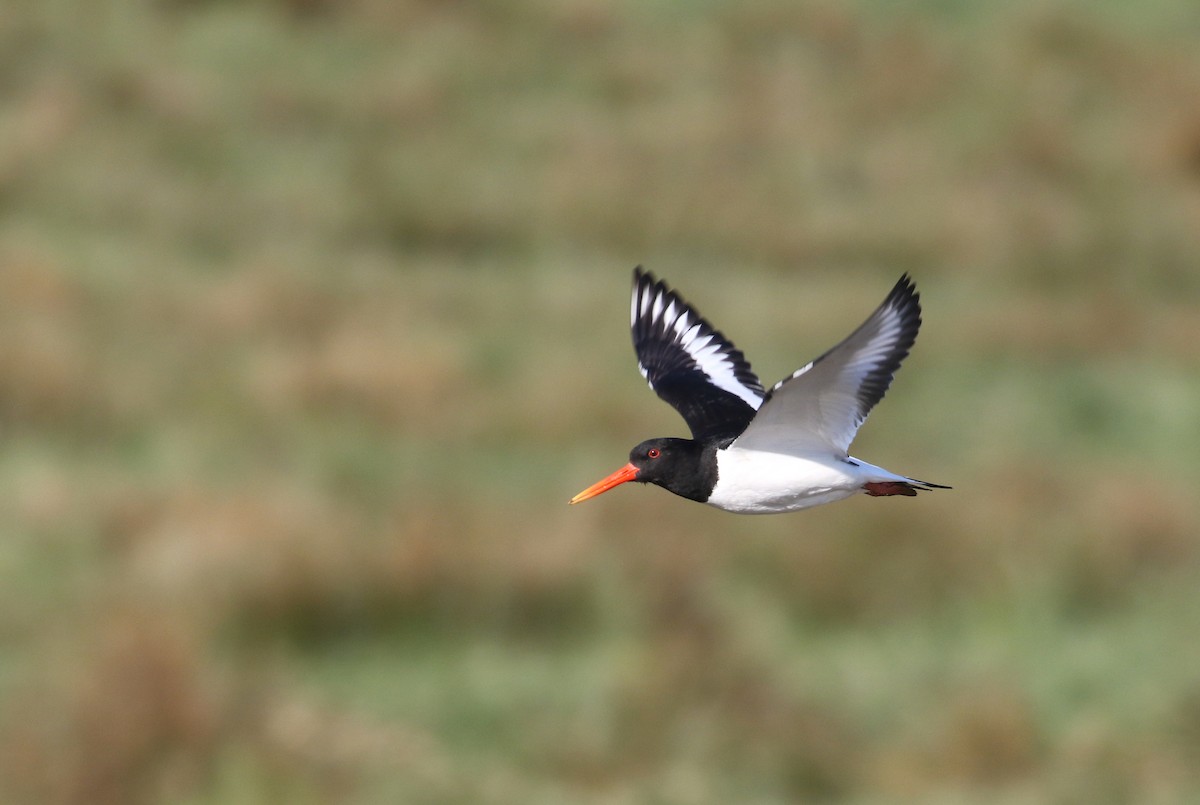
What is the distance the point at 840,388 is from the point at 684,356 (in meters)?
2.00

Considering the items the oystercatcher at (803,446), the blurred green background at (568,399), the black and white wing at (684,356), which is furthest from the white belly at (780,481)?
the blurred green background at (568,399)

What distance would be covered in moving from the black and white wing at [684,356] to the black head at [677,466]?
2.99 ft

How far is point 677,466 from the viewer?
6816mm

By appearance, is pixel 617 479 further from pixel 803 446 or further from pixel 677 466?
pixel 803 446

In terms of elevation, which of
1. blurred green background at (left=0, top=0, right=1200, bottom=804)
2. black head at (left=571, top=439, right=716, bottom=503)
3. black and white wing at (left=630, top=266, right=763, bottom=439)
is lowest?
black head at (left=571, top=439, right=716, bottom=503)

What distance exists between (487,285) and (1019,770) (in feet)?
39.0

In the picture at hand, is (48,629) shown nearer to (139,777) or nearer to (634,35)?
(139,777)

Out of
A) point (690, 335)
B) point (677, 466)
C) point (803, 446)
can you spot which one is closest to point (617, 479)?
point (677, 466)

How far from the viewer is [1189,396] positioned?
26141mm

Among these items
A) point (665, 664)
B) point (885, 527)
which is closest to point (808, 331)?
point (885, 527)

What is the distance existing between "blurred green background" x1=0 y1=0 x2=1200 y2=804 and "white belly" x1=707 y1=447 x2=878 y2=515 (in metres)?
10.4

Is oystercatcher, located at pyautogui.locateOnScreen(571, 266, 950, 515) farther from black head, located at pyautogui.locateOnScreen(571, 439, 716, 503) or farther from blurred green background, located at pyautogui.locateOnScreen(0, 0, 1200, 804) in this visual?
blurred green background, located at pyautogui.locateOnScreen(0, 0, 1200, 804)

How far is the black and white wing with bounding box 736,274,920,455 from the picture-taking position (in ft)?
20.2

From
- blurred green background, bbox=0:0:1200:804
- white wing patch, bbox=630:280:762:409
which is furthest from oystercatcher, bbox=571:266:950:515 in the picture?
blurred green background, bbox=0:0:1200:804
